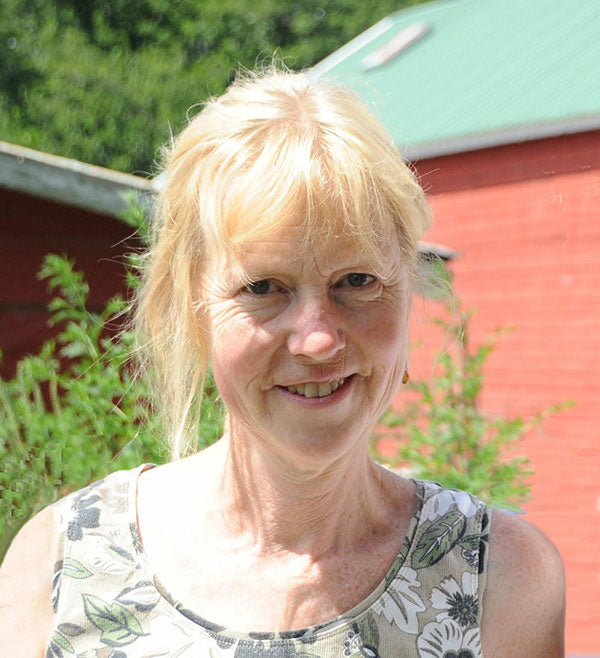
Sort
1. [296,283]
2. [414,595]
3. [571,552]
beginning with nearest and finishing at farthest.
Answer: [296,283]
[414,595]
[571,552]

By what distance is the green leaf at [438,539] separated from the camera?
188 cm

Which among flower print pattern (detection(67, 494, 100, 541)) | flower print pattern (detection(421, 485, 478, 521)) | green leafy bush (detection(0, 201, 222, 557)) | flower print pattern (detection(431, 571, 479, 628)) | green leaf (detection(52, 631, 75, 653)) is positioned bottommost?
green leafy bush (detection(0, 201, 222, 557))

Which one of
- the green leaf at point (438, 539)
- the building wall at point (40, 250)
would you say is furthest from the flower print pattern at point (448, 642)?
the building wall at point (40, 250)

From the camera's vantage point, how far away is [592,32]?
391 inches

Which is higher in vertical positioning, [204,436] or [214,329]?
[214,329]

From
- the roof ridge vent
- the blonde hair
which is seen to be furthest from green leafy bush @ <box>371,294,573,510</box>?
the roof ridge vent

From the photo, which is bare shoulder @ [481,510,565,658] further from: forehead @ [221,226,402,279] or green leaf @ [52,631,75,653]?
green leaf @ [52,631,75,653]

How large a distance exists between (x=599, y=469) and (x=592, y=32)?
4157 millimetres

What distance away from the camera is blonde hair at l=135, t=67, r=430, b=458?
165cm

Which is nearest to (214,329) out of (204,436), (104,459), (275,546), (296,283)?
(296,283)

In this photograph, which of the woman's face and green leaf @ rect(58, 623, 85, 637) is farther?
green leaf @ rect(58, 623, 85, 637)

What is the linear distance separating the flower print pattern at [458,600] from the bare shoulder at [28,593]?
2.26ft

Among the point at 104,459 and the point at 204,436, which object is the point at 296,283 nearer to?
the point at 204,436

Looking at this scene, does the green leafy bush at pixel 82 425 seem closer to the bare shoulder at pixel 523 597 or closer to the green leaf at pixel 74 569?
the green leaf at pixel 74 569
